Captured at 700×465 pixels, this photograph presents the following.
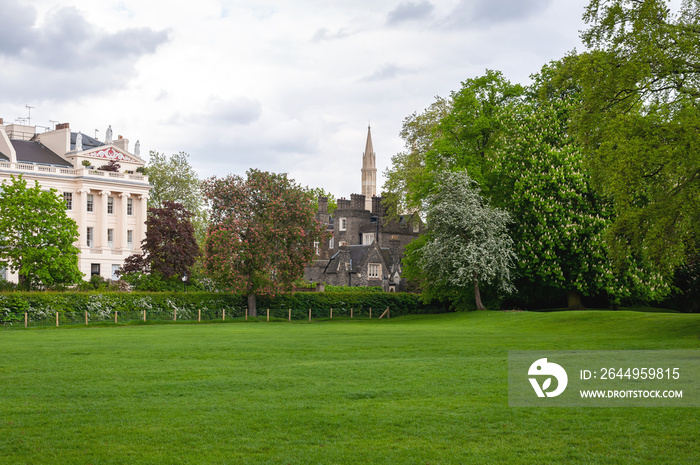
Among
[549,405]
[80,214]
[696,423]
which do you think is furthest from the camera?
[80,214]

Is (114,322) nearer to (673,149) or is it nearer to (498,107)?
(498,107)

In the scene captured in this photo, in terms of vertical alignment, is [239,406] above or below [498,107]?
below

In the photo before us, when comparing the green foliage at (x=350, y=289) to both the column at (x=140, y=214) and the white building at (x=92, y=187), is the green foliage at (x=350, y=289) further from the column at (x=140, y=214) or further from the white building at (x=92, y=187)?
the column at (x=140, y=214)

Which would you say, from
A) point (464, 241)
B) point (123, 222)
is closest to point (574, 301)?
point (464, 241)

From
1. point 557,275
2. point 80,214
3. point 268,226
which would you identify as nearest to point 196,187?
point 80,214

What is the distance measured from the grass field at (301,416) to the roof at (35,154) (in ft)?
218

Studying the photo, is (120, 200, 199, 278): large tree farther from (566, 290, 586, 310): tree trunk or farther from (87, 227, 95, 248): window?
(566, 290, 586, 310): tree trunk

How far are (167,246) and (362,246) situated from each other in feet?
99.2

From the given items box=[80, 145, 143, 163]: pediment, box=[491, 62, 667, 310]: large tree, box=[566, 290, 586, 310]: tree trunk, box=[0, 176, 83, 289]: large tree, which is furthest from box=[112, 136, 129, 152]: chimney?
box=[566, 290, 586, 310]: tree trunk

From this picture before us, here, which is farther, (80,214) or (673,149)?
(80,214)

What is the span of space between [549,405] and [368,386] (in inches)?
148

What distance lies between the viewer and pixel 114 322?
45.8 metres

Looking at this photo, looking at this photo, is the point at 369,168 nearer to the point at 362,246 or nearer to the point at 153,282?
the point at 362,246

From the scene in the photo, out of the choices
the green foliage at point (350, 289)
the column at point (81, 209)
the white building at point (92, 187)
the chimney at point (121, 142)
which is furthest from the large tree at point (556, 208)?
the chimney at point (121, 142)
